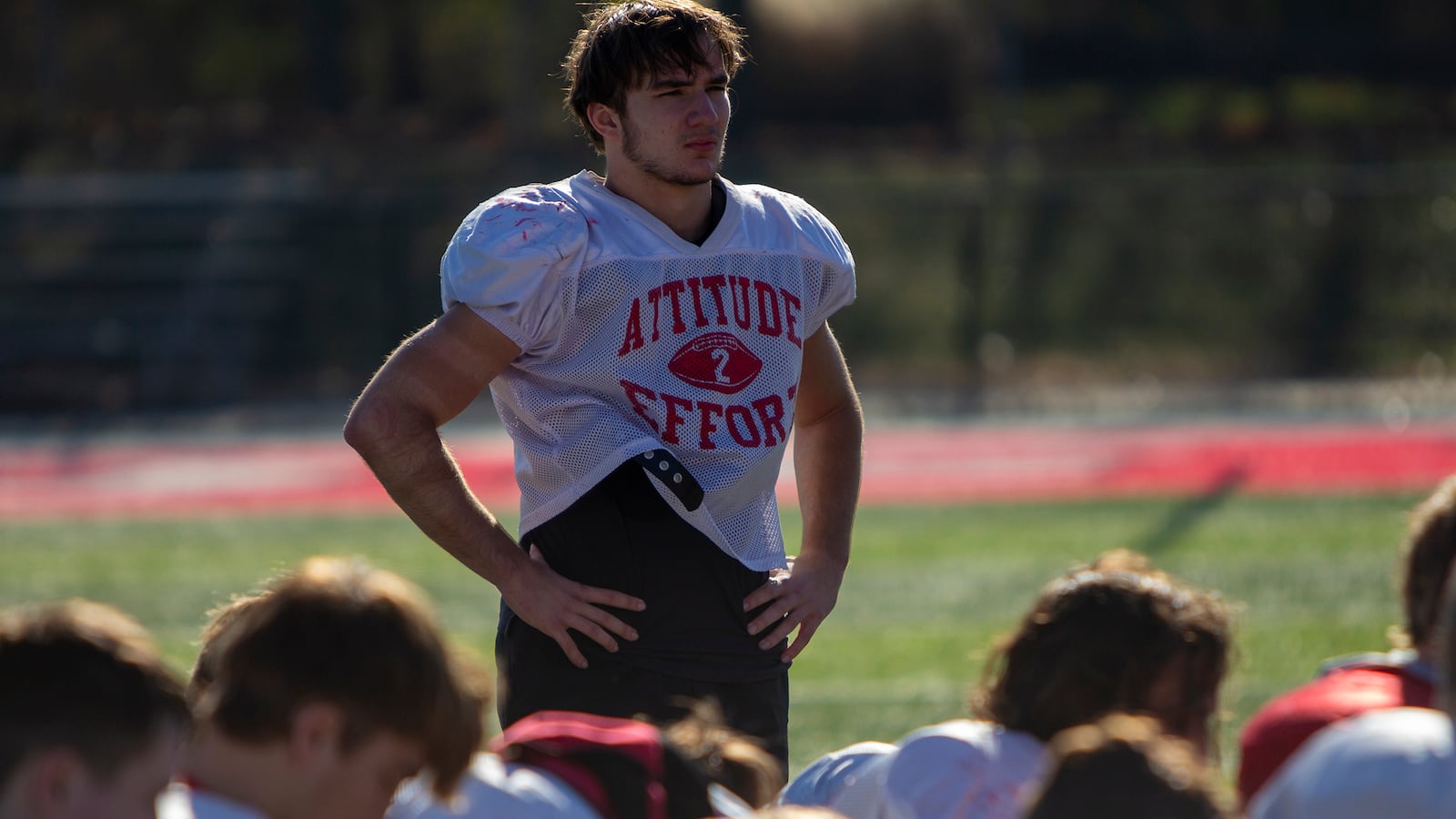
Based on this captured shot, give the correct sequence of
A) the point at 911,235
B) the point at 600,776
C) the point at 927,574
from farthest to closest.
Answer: the point at 911,235, the point at 927,574, the point at 600,776

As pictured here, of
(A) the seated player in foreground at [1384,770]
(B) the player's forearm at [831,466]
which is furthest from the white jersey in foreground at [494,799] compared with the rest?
(B) the player's forearm at [831,466]

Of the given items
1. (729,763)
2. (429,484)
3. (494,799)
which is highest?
(429,484)

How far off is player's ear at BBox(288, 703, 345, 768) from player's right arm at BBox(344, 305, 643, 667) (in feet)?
3.62

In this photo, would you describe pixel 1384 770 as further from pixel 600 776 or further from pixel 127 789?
pixel 127 789

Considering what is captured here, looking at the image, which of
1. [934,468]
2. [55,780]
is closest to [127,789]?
[55,780]

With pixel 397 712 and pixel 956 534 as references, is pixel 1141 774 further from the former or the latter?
pixel 956 534

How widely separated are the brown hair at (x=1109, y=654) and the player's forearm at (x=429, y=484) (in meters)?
0.95

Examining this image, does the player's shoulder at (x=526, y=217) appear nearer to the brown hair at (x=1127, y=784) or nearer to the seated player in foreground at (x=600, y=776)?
the seated player in foreground at (x=600, y=776)

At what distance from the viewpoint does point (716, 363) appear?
10.0ft

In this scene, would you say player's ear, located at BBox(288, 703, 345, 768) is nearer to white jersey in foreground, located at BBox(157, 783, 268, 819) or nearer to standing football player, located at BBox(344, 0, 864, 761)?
white jersey in foreground, located at BBox(157, 783, 268, 819)

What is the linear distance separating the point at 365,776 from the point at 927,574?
6.91 metres

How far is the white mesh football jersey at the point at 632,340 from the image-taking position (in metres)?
2.94

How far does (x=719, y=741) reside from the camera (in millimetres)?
2391

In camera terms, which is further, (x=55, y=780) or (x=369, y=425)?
(x=369, y=425)
